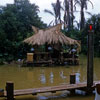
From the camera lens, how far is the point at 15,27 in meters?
24.5

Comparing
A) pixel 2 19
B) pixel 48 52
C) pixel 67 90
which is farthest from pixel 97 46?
pixel 67 90

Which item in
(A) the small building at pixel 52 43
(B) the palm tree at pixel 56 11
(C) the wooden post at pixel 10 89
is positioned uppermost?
(B) the palm tree at pixel 56 11

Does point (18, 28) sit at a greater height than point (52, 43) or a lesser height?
greater

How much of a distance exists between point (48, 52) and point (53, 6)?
69.7ft

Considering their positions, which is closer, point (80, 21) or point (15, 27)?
point (15, 27)

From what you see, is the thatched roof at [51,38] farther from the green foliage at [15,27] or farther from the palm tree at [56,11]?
the palm tree at [56,11]

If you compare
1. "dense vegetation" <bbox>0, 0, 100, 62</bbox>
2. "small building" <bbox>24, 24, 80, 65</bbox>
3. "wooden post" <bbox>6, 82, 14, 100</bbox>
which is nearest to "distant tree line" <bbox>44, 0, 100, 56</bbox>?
"dense vegetation" <bbox>0, 0, 100, 62</bbox>

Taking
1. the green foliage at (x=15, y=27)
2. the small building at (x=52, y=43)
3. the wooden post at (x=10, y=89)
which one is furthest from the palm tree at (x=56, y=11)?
the wooden post at (x=10, y=89)

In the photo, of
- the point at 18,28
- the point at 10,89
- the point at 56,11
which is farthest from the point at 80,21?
the point at 10,89

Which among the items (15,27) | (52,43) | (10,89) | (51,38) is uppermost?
(15,27)

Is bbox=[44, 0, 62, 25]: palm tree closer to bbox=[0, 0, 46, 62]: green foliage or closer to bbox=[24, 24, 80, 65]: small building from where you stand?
bbox=[0, 0, 46, 62]: green foliage

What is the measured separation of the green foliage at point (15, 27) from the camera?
2353cm

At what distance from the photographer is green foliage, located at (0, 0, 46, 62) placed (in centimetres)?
2353

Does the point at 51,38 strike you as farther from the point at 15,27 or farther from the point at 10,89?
the point at 10,89
